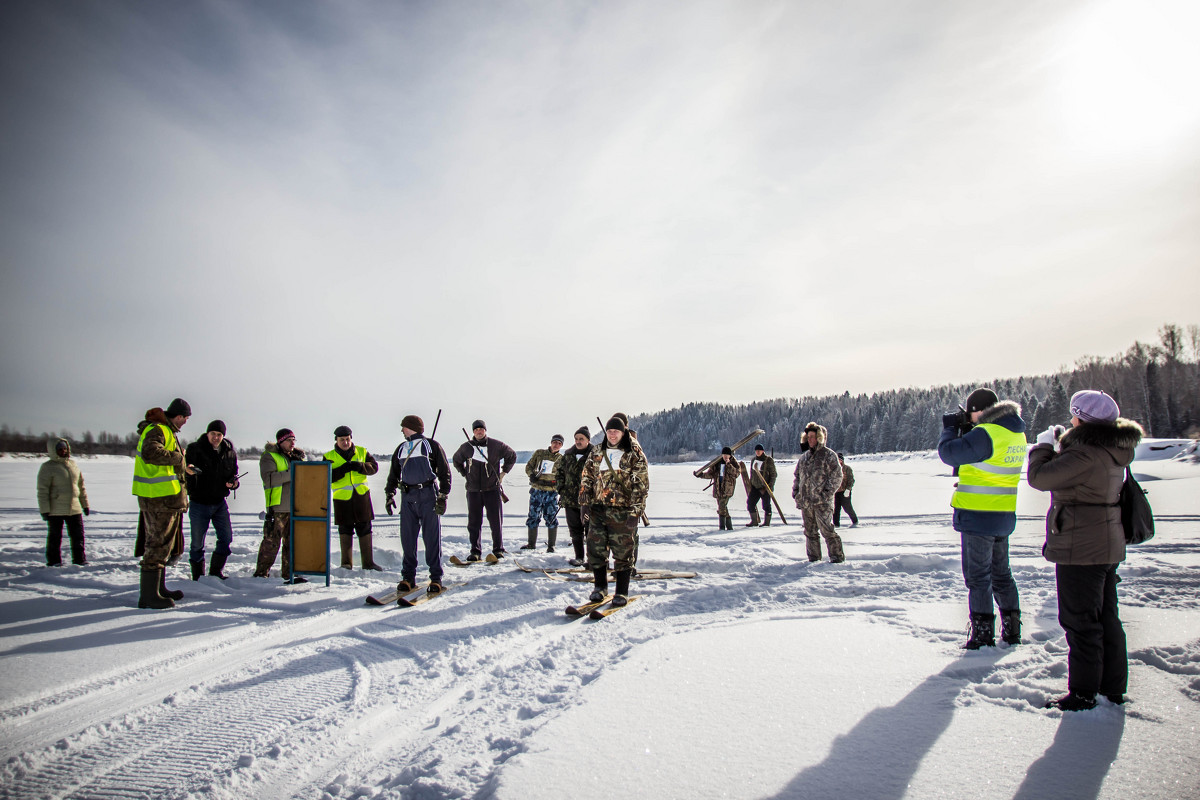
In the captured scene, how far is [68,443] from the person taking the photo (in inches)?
317

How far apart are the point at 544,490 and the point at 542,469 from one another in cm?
36

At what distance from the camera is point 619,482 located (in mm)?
5172

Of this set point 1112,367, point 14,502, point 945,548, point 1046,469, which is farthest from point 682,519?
point 1112,367

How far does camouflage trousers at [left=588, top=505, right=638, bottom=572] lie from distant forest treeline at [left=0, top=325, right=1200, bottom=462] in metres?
7.60

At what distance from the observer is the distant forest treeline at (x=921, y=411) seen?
1850 inches

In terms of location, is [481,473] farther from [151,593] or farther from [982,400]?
[982,400]

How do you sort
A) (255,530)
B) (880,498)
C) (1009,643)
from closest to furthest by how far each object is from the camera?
1. (1009,643)
2. (255,530)
3. (880,498)

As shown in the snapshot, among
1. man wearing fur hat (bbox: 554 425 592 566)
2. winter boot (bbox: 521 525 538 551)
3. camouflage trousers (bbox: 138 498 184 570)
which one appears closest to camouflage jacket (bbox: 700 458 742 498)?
winter boot (bbox: 521 525 538 551)

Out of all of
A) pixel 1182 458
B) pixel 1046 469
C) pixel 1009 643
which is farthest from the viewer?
pixel 1182 458

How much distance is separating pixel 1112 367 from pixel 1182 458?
3978cm

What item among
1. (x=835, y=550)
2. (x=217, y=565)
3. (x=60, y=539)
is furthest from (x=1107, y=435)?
(x=60, y=539)

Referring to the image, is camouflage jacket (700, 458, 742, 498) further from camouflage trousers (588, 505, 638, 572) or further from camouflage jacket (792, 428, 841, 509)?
camouflage trousers (588, 505, 638, 572)

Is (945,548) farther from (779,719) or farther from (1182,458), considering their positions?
(1182,458)

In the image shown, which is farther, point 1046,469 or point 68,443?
point 68,443
